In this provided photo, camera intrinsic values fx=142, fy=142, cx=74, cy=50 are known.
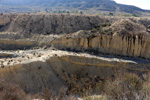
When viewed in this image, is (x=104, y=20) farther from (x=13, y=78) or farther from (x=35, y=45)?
(x=13, y=78)

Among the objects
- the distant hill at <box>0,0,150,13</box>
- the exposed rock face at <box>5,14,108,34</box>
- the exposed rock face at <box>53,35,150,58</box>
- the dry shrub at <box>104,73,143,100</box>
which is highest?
the distant hill at <box>0,0,150,13</box>

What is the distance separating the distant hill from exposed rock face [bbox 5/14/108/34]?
57.9 meters

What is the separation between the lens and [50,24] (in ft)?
104

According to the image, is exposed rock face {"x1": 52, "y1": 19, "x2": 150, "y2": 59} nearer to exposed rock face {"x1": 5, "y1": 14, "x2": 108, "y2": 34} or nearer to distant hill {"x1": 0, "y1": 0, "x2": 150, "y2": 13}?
exposed rock face {"x1": 5, "y1": 14, "x2": 108, "y2": 34}

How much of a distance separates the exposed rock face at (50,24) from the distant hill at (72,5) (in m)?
57.9

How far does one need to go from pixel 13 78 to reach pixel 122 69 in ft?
44.5

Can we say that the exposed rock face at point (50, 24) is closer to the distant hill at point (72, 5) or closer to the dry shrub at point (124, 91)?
the dry shrub at point (124, 91)

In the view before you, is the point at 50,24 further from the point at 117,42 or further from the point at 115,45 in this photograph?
the point at 117,42

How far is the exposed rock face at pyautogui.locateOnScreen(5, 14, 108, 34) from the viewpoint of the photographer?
98.8 feet

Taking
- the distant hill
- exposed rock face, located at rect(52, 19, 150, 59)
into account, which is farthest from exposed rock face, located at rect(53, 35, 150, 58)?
the distant hill

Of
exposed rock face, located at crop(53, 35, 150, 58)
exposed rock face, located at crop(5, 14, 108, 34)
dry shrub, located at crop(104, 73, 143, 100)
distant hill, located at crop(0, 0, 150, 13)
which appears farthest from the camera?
distant hill, located at crop(0, 0, 150, 13)

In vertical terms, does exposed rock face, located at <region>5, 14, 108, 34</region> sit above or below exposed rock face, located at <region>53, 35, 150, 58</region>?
above

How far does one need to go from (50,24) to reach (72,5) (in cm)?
8361

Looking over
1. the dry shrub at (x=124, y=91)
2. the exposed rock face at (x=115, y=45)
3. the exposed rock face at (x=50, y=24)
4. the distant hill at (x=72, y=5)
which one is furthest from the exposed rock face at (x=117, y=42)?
the distant hill at (x=72, y=5)
